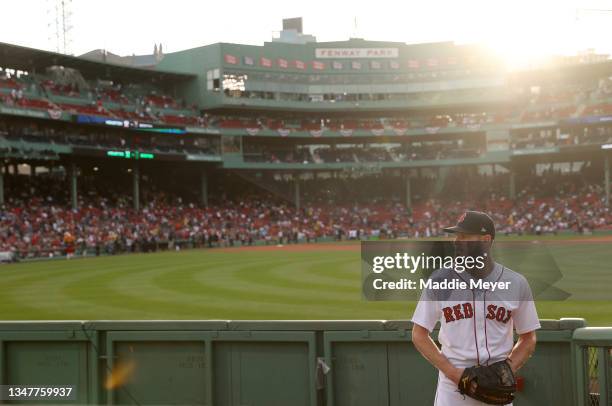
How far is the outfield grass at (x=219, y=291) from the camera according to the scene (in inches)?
604

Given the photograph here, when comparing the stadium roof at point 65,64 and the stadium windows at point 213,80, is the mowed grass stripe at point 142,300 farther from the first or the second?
the stadium windows at point 213,80

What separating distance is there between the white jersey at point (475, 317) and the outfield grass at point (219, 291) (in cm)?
529

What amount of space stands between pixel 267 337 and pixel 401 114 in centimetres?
7220

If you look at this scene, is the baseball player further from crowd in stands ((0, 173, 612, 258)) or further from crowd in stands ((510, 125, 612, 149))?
crowd in stands ((510, 125, 612, 149))

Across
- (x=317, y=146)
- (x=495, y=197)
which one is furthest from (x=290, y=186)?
(x=495, y=197)

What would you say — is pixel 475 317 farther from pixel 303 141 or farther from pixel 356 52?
pixel 356 52

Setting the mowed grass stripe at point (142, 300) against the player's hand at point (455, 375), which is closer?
the player's hand at point (455, 375)

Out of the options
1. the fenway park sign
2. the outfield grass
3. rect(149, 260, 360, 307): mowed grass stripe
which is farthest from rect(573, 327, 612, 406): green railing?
the fenway park sign

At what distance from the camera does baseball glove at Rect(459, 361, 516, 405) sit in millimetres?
3930

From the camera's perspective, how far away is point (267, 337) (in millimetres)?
6062

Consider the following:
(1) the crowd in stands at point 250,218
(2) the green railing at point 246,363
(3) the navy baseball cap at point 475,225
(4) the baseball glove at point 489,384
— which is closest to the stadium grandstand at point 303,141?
(1) the crowd in stands at point 250,218

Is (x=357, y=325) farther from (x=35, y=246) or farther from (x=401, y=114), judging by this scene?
(x=401, y=114)

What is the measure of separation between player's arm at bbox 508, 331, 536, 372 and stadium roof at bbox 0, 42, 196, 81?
52.2 m

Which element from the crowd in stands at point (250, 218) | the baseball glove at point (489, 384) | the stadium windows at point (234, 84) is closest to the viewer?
the baseball glove at point (489, 384)
